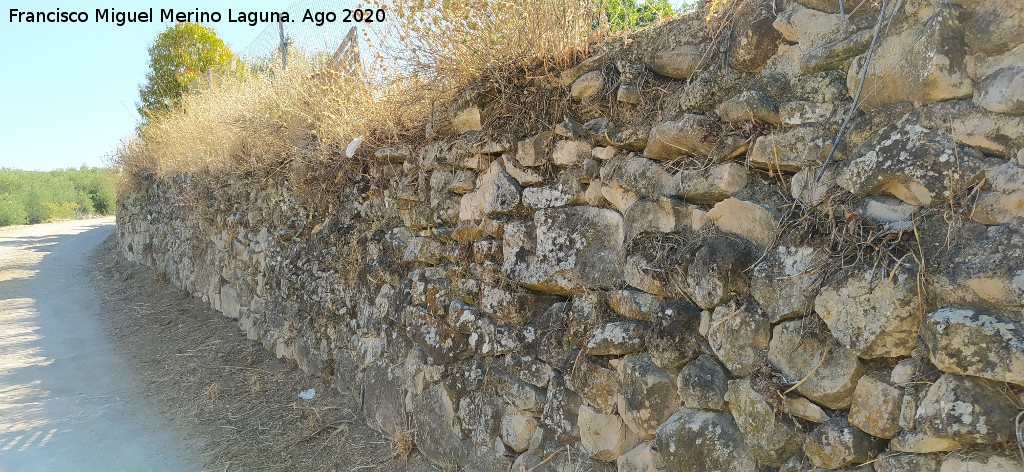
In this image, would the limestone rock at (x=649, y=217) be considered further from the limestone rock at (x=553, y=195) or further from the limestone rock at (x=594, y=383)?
the limestone rock at (x=594, y=383)

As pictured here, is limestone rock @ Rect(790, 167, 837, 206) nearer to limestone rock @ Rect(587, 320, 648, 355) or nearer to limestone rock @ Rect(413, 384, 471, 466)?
limestone rock @ Rect(587, 320, 648, 355)

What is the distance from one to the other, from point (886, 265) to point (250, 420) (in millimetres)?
3981

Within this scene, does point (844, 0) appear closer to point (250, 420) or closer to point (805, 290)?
point (805, 290)

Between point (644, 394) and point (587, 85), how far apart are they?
1196mm

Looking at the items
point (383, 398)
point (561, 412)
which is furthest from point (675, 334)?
point (383, 398)

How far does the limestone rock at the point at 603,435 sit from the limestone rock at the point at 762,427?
0.50m

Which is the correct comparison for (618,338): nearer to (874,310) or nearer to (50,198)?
(874,310)

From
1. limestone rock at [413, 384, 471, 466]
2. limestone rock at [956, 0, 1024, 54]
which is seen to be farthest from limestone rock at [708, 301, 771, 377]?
limestone rock at [413, 384, 471, 466]

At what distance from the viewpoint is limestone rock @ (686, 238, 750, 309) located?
74.8 inches

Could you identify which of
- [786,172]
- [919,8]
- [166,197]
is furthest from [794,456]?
[166,197]

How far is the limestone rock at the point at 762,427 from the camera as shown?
1742mm

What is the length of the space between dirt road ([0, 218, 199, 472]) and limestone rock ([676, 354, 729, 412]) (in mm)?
3111

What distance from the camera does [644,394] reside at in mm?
2156

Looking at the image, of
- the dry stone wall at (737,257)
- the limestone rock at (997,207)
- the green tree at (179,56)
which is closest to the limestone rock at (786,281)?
the dry stone wall at (737,257)
